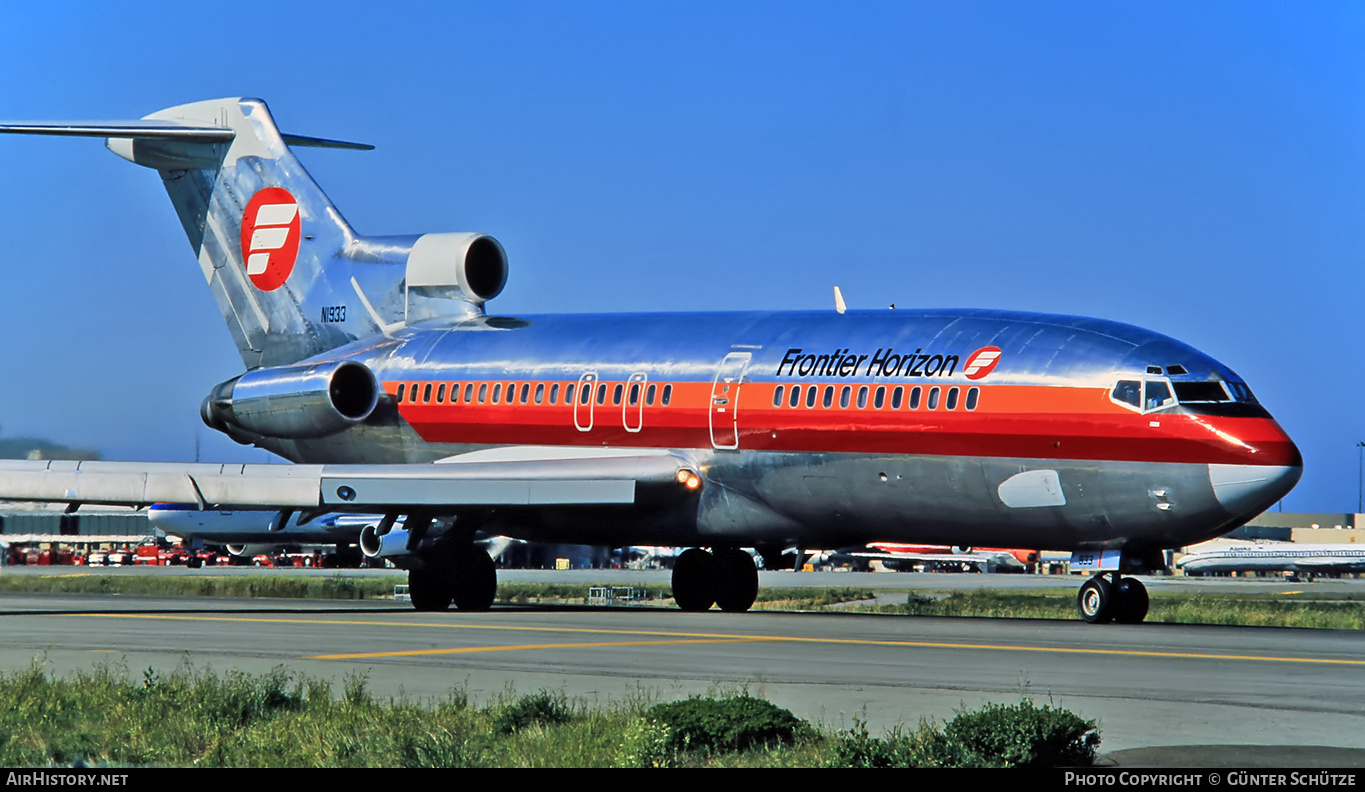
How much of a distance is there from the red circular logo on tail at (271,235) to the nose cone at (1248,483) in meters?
20.5

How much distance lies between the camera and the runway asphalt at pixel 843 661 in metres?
12.9

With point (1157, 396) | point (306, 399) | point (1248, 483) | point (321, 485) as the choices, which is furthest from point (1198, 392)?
point (306, 399)

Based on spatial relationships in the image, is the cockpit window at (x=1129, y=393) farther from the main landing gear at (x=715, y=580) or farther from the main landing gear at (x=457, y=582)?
the main landing gear at (x=457, y=582)

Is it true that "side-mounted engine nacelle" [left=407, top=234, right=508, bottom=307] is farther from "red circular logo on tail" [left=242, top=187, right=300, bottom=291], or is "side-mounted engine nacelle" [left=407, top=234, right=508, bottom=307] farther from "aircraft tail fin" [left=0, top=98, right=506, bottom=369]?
"red circular logo on tail" [left=242, top=187, right=300, bottom=291]

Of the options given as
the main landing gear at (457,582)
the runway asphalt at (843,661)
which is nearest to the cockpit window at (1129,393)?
the runway asphalt at (843,661)

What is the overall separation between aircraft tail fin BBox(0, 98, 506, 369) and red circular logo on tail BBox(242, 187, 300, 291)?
0.07 ft

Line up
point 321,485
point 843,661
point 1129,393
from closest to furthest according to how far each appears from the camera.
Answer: point 843,661, point 1129,393, point 321,485

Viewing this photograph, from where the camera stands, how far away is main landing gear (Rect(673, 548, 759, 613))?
→ 99.5ft

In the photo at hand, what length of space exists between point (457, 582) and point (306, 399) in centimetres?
516

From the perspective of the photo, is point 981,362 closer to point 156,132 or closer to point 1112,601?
point 1112,601

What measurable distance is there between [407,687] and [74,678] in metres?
3.48

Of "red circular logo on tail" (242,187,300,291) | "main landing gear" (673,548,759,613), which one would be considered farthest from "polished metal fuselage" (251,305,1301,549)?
"red circular logo on tail" (242,187,300,291)

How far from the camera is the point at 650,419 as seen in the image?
28.7 meters
